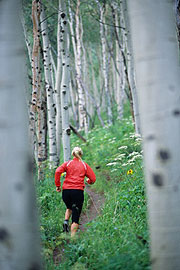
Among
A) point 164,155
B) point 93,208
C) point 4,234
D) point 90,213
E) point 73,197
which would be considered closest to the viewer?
point 4,234

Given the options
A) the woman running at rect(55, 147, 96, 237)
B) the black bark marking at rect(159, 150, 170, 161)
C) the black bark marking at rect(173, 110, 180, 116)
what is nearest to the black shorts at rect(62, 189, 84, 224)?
the woman running at rect(55, 147, 96, 237)

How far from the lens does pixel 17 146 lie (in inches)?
→ 84.2

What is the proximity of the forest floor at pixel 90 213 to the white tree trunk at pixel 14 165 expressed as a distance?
2082 millimetres

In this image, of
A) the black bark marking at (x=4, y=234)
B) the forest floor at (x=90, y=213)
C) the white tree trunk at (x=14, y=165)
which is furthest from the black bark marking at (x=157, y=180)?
the forest floor at (x=90, y=213)

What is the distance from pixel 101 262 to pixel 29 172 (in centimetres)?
170

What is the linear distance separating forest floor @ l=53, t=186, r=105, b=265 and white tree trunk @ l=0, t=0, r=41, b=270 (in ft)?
6.83

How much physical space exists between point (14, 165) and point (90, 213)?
14.3 feet

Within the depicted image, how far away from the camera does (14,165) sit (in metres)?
2.12

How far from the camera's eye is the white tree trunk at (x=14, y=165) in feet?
6.88

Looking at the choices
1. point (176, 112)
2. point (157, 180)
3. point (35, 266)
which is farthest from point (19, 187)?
point (176, 112)

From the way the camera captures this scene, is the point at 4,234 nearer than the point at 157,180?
Yes

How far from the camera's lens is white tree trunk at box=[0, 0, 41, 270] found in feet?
6.88

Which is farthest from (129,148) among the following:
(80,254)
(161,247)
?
(161,247)

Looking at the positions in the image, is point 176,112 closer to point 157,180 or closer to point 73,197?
point 157,180
